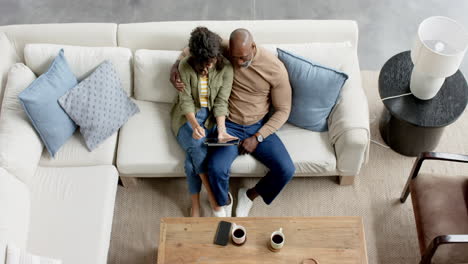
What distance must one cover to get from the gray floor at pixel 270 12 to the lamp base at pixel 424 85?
3.03 feet

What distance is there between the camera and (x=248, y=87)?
274 centimetres

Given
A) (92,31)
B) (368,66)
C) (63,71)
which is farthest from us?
(368,66)

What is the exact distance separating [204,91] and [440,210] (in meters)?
1.36

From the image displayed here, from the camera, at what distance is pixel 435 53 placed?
243 centimetres

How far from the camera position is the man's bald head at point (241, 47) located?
2459mm

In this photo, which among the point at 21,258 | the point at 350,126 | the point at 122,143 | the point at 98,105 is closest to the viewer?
the point at 21,258

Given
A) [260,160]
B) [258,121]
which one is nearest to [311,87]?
[258,121]

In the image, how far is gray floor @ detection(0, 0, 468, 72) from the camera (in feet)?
12.3

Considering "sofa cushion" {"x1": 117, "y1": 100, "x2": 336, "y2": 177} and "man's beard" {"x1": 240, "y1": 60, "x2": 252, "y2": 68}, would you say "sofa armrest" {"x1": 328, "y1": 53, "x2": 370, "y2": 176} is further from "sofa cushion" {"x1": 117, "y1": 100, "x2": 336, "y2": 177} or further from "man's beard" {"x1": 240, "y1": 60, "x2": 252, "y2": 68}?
"man's beard" {"x1": 240, "y1": 60, "x2": 252, "y2": 68}

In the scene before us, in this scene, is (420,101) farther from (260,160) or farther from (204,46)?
(204,46)

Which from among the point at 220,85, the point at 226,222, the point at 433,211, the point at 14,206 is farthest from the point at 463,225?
the point at 14,206

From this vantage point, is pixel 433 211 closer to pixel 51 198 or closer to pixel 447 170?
pixel 447 170

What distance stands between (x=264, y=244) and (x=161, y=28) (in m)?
1.42

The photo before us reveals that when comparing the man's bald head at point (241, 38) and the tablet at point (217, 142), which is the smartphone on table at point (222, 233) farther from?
the man's bald head at point (241, 38)
